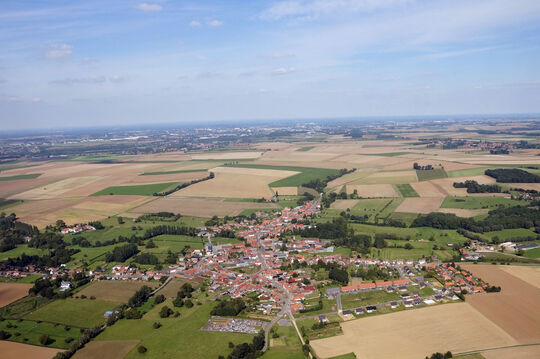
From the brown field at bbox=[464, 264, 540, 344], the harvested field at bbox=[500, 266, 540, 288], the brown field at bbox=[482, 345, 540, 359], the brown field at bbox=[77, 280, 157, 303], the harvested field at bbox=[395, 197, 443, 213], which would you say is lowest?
the brown field at bbox=[77, 280, 157, 303]

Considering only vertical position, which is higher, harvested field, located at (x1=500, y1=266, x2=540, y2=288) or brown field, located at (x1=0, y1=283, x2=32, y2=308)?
harvested field, located at (x1=500, y1=266, x2=540, y2=288)

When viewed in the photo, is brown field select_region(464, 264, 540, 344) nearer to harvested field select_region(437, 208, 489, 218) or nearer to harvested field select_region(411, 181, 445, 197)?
harvested field select_region(437, 208, 489, 218)

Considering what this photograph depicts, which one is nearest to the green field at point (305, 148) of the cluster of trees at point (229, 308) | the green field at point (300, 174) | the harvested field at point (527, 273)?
the green field at point (300, 174)

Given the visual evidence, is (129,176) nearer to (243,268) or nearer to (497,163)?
(243,268)

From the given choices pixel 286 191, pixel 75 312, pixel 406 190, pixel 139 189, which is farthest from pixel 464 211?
pixel 139 189

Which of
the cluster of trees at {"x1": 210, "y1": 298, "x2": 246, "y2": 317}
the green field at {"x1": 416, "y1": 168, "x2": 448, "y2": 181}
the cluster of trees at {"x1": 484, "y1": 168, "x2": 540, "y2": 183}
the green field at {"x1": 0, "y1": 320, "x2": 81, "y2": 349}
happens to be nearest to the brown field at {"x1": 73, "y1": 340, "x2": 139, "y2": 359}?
the green field at {"x1": 0, "y1": 320, "x2": 81, "y2": 349}

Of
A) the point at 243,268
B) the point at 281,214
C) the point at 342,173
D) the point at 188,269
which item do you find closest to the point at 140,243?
the point at 188,269
